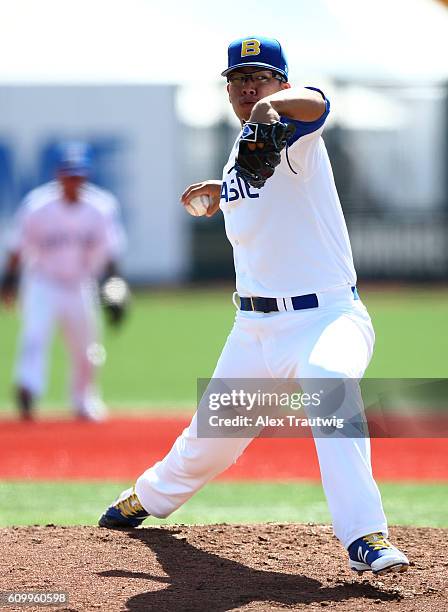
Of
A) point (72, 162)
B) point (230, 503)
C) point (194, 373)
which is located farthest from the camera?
point (194, 373)

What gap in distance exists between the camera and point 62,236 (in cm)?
1013

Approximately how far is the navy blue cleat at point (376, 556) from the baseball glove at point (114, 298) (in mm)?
6707

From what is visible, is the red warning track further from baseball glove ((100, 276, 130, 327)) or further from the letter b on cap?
Answer: the letter b on cap

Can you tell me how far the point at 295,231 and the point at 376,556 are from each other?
49.6 inches

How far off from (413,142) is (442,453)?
1841 cm

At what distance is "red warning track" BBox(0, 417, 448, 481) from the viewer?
24.2 feet

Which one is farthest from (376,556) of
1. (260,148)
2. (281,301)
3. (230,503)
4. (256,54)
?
(230,503)

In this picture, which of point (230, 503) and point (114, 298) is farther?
point (114, 298)

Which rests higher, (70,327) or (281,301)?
(70,327)

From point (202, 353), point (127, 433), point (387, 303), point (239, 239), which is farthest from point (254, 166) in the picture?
point (387, 303)

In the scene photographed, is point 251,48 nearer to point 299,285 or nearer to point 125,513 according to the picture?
point 299,285

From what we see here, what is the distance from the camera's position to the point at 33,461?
7.89 m

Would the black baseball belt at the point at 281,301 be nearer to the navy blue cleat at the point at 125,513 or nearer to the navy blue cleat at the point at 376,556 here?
the navy blue cleat at the point at 376,556

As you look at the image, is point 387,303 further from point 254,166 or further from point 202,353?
point 254,166
